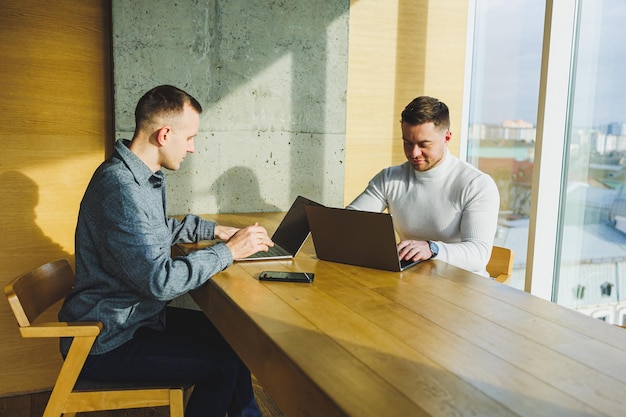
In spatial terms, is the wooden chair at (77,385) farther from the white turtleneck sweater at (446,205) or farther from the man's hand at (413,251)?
the white turtleneck sweater at (446,205)

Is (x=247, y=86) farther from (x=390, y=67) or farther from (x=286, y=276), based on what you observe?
(x=286, y=276)

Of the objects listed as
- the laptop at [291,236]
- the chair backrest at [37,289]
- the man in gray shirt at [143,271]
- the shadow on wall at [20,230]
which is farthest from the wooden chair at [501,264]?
the shadow on wall at [20,230]

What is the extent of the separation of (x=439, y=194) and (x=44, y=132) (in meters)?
2.10

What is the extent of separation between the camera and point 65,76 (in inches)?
123

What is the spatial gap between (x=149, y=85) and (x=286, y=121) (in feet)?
2.68

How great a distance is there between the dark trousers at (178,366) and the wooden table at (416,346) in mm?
161

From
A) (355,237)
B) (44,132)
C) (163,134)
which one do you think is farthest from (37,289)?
(44,132)

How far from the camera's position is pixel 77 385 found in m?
1.89

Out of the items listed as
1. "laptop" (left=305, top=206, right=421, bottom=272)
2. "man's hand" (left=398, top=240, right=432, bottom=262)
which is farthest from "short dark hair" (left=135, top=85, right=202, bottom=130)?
"man's hand" (left=398, top=240, right=432, bottom=262)

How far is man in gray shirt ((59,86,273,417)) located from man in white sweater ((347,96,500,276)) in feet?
3.07

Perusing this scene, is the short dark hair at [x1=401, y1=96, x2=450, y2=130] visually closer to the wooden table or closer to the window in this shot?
the wooden table

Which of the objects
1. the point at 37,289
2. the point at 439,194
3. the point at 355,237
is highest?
the point at 439,194

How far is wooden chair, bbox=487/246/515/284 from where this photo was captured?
8.93ft

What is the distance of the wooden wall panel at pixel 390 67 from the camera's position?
3855 mm
